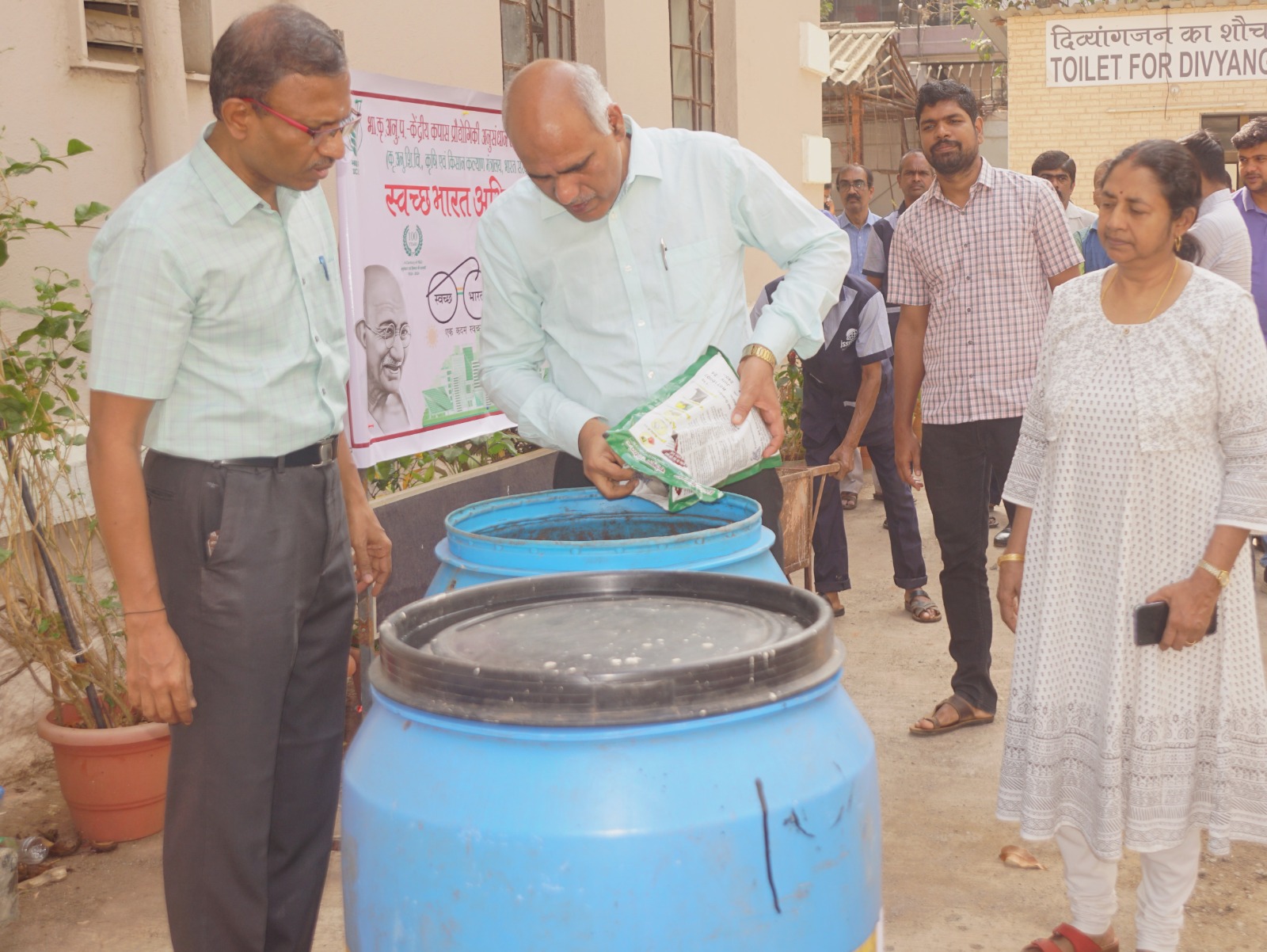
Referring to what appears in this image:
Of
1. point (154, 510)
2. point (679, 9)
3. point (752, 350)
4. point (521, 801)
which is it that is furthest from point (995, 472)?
point (679, 9)

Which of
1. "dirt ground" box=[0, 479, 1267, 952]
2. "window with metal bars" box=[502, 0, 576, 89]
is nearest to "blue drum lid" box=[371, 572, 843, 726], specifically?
"dirt ground" box=[0, 479, 1267, 952]

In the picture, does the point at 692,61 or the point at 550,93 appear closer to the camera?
the point at 550,93

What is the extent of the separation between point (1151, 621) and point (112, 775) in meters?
2.79

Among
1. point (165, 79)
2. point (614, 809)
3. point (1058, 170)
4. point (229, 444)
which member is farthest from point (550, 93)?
point (1058, 170)

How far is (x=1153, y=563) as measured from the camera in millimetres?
2525

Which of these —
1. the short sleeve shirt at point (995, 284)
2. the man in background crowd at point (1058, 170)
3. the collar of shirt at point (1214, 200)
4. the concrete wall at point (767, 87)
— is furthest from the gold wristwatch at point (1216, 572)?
the concrete wall at point (767, 87)

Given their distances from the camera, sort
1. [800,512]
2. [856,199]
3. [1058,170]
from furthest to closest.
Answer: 1. [856,199]
2. [1058,170]
3. [800,512]

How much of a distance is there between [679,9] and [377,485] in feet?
15.8

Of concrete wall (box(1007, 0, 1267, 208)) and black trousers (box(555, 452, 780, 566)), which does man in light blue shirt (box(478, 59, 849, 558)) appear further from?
concrete wall (box(1007, 0, 1267, 208))

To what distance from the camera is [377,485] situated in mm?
4316

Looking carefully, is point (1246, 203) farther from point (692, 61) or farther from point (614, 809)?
point (614, 809)

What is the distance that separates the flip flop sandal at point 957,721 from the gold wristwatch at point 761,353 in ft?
7.57

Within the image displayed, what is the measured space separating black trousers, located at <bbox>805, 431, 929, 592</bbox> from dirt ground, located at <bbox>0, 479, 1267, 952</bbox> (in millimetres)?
1335

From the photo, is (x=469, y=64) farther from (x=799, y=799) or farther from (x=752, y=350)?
(x=799, y=799)
